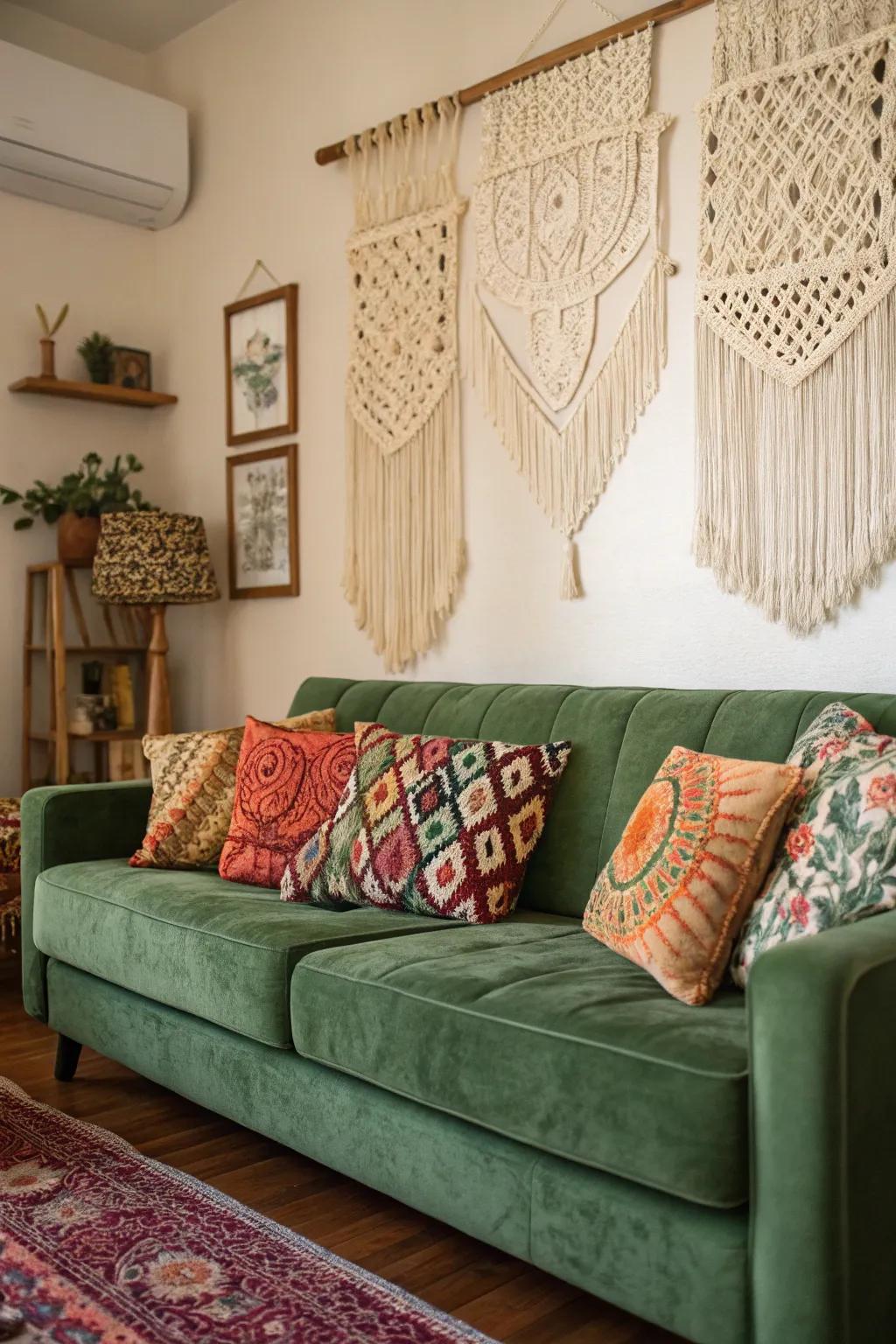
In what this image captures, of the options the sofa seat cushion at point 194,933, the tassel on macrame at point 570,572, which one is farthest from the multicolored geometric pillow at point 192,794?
the tassel on macrame at point 570,572

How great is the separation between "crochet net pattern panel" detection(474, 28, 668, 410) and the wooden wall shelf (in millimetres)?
1506

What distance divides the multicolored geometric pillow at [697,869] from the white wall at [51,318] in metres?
2.78

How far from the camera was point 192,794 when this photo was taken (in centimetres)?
287

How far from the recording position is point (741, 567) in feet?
8.86

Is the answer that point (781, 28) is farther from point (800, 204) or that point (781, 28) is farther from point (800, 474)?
point (800, 474)

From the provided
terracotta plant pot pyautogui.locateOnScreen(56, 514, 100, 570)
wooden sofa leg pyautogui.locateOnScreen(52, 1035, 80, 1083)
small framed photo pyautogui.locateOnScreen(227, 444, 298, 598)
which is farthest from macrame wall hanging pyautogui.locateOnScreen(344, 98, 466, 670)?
wooden sofa leg pyautogui.locateOnScreen(52, 1035, 80, 1083)

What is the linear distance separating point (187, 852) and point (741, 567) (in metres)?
1.37

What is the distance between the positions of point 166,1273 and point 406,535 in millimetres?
2057

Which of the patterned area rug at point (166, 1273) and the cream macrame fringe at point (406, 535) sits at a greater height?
the cream macrame fringe at point (406, 535)

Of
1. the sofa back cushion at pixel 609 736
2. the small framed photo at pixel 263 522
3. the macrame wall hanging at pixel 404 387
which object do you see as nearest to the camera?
the sofa back cushion at pixel 609 736

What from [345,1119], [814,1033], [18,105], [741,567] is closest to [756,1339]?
[814,1033]

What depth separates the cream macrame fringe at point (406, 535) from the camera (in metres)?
3.33

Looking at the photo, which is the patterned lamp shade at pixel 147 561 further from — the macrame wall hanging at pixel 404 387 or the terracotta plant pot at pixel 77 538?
the macrame wall hanging at pixel 404 387

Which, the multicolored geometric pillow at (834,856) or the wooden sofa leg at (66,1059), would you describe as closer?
the multicolored geometric pillow at (834,856)
